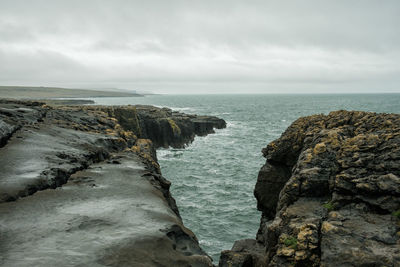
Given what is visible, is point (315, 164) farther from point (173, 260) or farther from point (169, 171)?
point (169, 171)

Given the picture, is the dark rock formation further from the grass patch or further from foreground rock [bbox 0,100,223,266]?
the grass patch

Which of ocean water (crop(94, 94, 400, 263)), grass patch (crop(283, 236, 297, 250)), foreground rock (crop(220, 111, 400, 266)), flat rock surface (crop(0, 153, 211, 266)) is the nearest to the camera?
flat rock surface (crop(0, 153, 211, 266))

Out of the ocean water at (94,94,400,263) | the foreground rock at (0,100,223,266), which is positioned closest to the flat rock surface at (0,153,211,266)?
the foreground rock at (0,100,223,266)

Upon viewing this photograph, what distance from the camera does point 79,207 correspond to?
352 inches

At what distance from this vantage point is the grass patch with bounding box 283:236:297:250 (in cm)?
776

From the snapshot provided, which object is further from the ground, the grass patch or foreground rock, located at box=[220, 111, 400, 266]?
foreground rock, located at box=[220, 111, 400, 266]

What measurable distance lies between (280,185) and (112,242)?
1251 centimetres

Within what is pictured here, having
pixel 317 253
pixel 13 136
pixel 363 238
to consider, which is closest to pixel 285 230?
pixel 317 253

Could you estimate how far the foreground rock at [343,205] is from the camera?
23.2ft

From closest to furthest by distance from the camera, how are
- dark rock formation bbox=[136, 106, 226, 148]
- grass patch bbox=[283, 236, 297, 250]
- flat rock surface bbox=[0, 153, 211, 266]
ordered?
flat rock surface bbox=[0, 153, 211, 266] < grass patch bbox=[283, 236, 297, 250] < dark rock formation bbox=[136, 106, 226, 148]

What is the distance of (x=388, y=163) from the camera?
349 inches

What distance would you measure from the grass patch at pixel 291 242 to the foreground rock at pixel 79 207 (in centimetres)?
237

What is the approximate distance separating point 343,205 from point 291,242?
250 cm

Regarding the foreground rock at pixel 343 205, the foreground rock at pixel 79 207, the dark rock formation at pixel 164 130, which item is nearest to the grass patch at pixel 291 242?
the foreground rock at pixel 343 205
